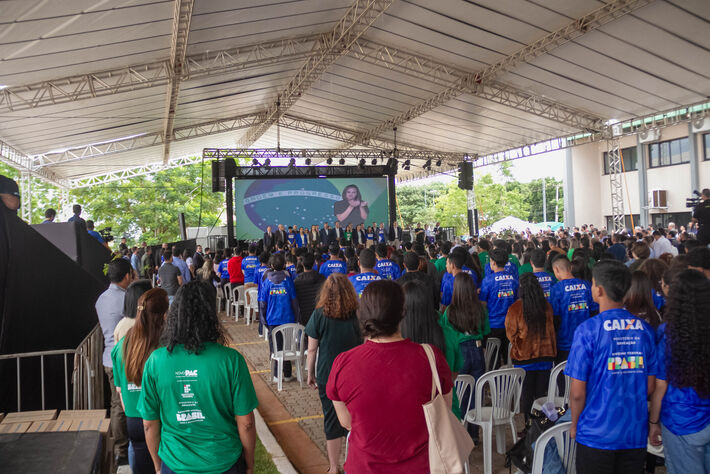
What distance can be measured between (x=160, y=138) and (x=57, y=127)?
513 cm

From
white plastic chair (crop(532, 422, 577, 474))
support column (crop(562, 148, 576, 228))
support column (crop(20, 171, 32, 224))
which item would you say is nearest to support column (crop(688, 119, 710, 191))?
support column (crop(562, 148, 576, 228))

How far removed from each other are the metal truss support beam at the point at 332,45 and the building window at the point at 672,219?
14.4m

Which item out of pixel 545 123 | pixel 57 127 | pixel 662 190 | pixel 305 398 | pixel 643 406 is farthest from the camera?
pixel 662 190

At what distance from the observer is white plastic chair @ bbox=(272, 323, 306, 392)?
5547 mm

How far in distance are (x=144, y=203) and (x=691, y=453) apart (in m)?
30.1

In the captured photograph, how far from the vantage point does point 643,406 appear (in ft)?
7.45

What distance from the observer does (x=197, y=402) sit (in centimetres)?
201

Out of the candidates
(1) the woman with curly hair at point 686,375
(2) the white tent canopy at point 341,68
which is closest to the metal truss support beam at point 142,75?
(2) the white tent canopy at point 341,68

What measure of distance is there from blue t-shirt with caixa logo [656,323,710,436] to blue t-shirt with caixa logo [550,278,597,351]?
1.78 m

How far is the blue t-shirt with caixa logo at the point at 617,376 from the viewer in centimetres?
225

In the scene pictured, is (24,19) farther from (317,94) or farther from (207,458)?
(317,94)

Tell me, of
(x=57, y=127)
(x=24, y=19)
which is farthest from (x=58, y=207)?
(x=24, y=19)

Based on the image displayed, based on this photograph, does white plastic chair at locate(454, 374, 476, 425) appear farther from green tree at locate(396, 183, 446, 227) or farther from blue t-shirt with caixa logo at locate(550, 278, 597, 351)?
green tree at locate(396, 183, 446, 227)

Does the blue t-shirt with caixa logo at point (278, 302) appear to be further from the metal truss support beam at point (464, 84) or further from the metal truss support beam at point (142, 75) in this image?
the metal truss support beam at point (464, 84)
